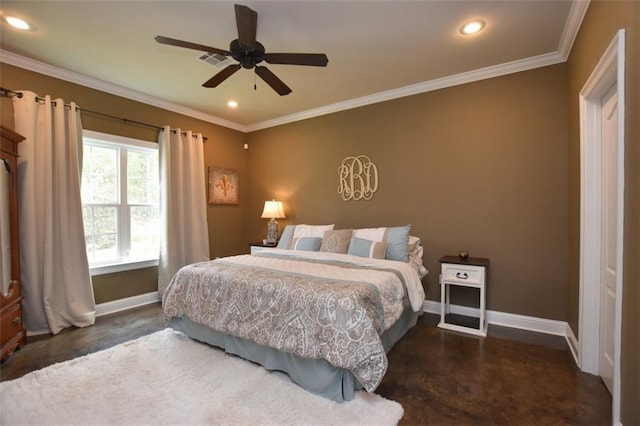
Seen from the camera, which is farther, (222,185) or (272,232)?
(222,185)

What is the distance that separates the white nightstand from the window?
3811 mm

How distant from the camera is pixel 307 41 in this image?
8.90 ft

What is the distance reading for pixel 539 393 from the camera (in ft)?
6.54

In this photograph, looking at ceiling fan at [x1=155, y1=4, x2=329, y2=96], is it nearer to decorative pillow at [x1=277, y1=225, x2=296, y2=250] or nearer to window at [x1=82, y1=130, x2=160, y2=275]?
decorative pillow at [x1=277, y1=225, x2=296, y2=250]

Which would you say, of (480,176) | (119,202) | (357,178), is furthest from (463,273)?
(119,202)

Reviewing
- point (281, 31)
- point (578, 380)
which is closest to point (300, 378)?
point (578, 380)

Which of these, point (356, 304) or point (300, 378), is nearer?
point (356, 304)

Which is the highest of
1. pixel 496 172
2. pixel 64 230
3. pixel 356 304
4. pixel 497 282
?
pixel 496 172

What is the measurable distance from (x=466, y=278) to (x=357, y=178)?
1.91m

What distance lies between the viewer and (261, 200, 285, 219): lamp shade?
186 inches

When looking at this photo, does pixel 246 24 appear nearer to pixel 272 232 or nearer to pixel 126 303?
pixel 272 232

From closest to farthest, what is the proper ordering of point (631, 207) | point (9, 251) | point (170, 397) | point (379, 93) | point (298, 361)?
point (631, 207) → point (170, 397) → point (298, 361) → point (9, 251) → point (379, 93)

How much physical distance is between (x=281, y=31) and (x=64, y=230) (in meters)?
3.08

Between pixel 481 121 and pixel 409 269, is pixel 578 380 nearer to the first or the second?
pixel 409 269
